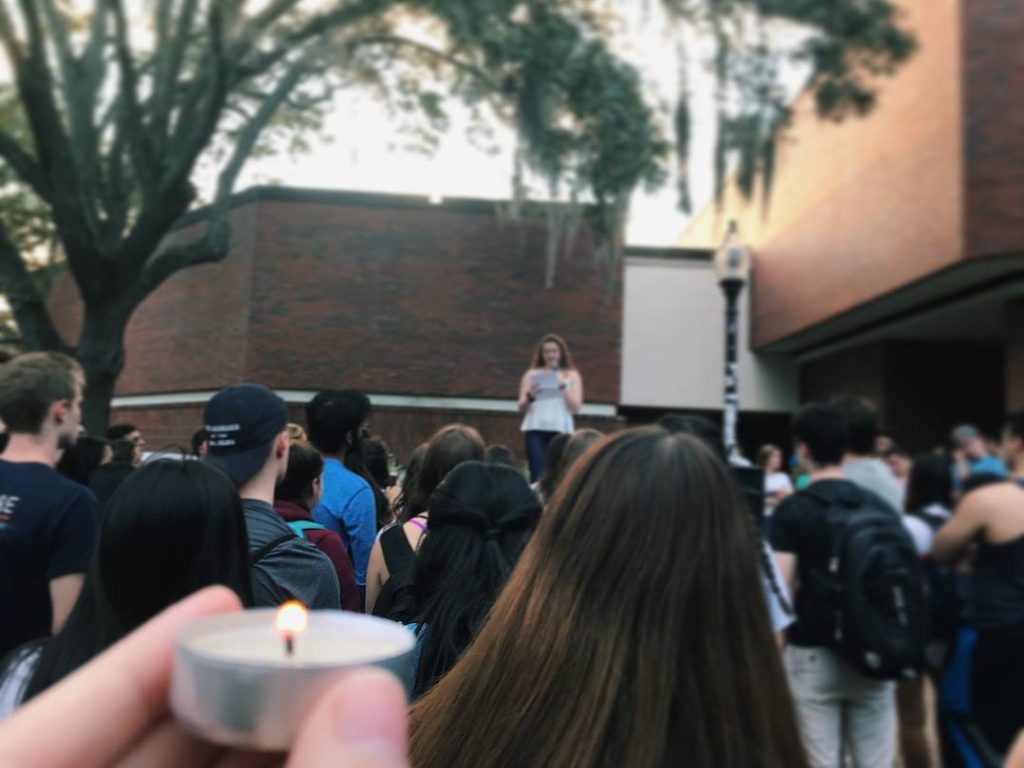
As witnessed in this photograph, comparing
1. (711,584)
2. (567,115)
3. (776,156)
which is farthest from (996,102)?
(711,584)

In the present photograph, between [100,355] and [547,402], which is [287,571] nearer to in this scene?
[547,402]

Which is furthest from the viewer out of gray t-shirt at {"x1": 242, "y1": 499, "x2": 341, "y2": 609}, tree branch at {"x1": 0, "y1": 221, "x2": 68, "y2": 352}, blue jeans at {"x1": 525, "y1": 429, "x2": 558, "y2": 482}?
tree branch at {"x1": 0, "y1": 221, "x2": 68, "y2": 352}

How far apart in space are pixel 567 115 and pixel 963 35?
5.12m

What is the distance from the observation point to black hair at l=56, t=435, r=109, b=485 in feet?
17.6

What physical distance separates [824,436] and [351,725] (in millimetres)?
4026

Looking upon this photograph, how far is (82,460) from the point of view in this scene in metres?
5.62

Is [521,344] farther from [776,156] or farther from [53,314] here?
[53,314]

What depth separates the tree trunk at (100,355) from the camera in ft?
40.3

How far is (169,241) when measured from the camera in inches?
805

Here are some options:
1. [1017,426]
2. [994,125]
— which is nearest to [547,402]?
[1017,426]

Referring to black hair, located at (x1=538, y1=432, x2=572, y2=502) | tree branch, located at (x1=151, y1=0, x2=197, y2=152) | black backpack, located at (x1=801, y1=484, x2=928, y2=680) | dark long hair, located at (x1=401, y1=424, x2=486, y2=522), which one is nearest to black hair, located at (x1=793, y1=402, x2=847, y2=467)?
black backpack, located at (x1=801, y1=484, x2=928, y2=680)

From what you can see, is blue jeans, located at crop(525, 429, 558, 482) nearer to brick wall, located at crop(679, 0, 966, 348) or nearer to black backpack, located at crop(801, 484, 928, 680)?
black backpack, located at crop(801, 484, 928, 680)

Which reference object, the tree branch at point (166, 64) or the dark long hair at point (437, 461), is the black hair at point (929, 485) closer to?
the dark long hair at point (437, 461)

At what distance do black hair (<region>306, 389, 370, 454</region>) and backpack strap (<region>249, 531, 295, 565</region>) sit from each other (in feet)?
6.04
